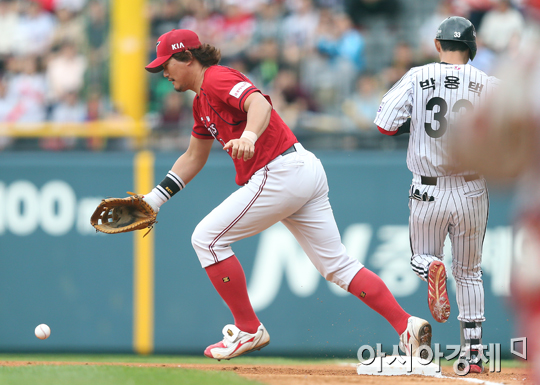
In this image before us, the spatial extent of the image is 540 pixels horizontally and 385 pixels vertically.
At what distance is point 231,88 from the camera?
152 inches

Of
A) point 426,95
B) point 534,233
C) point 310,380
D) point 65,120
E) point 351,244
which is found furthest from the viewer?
point 65,120

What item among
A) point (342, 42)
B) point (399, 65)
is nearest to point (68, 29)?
point (342, 42)

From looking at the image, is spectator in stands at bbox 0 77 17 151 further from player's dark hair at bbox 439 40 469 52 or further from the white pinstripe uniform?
player's dark hair at bbox 439 40 469 52

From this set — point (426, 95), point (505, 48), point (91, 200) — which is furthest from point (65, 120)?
point (505, 48)

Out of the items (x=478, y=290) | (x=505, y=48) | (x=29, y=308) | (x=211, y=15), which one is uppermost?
(x=211, y=15)

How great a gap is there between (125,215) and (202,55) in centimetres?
118

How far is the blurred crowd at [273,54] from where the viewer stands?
691 cm

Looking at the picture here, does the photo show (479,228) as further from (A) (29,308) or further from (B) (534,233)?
(A) (29,308)

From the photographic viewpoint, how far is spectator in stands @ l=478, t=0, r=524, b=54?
24.1 feet

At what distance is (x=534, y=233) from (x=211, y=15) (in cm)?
682

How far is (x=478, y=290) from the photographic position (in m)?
4.31

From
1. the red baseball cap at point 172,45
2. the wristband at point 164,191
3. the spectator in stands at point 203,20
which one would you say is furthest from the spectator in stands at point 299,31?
the red baseball cap at point 172,45

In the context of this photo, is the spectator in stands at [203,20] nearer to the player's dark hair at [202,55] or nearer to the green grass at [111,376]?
the player's dark hair at [202,55]

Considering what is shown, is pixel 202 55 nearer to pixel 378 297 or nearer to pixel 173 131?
pixel 378 297
